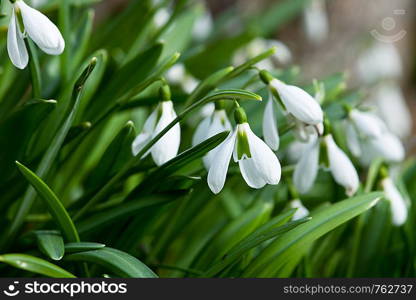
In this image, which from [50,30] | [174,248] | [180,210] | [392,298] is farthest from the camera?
[174,248]

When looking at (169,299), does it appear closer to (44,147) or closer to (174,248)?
(44,147)

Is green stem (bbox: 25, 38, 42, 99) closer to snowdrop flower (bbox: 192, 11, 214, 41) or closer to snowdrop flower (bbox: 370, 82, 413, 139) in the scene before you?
snowdrop flower (bbox: 192, 11, 214, 41)

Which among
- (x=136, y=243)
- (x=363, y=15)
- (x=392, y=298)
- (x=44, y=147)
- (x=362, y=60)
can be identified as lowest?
(x=392, y=298)

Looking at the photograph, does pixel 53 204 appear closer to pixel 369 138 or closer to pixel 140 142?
pixel 140 142

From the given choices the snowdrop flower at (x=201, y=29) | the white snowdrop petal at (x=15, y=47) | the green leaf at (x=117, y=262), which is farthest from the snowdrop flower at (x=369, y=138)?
the snowdrop flower at (x=201, y=29)

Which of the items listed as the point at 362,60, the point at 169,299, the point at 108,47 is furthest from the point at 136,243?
the point at 362,60

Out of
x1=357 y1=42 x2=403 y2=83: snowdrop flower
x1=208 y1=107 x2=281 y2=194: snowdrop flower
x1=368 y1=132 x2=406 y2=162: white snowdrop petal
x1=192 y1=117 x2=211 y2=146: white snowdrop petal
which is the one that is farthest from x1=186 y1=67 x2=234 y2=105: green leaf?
x1=357 y1=42 x2=403 y2=83: snowdrop flower
